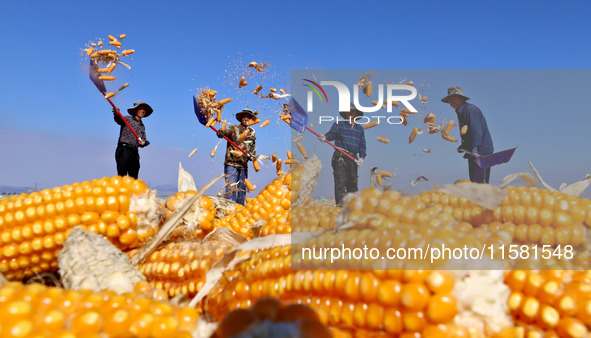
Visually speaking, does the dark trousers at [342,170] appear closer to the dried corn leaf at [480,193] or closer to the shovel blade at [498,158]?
the shovel blade at [498,158]

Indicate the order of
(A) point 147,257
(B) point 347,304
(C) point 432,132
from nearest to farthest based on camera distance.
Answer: (B) point 347,304
(A) point 147,257
(C) point 432,132

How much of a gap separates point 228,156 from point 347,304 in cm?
629

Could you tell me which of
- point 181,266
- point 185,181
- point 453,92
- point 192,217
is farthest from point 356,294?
point 453,92

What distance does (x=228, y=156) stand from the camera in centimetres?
708

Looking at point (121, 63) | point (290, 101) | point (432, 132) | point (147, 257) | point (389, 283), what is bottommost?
point (147, 257)

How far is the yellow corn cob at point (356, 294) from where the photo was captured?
862 millimetres

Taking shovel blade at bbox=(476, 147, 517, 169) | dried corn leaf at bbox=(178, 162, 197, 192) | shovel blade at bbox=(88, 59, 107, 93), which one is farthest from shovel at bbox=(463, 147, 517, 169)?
shovel blade at bbox=(88, 59, 107, 93)

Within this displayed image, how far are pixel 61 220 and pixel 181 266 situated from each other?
0.66 metres

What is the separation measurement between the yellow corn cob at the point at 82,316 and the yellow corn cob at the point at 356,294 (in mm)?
272

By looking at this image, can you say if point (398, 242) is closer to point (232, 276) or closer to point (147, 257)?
point (232, 276)

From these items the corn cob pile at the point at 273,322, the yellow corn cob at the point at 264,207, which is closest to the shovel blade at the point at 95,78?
the yellow corn cob at the point at 264,207

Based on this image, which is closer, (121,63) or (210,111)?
(121,63)

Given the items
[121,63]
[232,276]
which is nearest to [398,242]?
[232,276]

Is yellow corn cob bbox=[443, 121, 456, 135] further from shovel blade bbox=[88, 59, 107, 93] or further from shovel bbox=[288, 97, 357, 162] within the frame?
shovel blade bbox=[88, 59, 107, 93]
